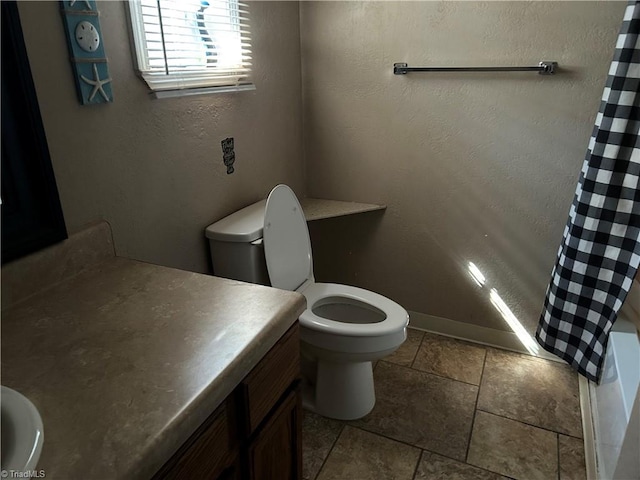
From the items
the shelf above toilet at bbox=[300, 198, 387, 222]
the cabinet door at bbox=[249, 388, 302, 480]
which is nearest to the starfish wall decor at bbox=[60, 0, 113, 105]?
the cabinet door at bbox=[249, 388, 302, 480]

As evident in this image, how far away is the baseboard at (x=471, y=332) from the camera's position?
2.30 m

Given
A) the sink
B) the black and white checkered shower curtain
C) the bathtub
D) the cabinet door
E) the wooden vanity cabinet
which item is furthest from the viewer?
the black and white checkered shower curtain

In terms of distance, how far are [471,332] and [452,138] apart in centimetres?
104

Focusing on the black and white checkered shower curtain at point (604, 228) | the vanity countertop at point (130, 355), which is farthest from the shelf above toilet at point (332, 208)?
the vanity countertop at point (130, 355)

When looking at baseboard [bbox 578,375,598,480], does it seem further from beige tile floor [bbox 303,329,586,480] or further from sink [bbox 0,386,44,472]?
sink [bbox 0,386,44,472]

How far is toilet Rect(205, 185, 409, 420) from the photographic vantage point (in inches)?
64.9

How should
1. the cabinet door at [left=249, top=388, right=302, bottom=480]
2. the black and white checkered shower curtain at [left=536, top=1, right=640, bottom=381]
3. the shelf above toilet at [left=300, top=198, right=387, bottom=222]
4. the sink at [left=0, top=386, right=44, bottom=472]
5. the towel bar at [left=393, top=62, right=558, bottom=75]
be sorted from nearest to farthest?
the sink at [left=0, top=386, right=44, bottom=472], the cabinet door at [left=249, top=388, right=302, bottom=480], the black and white checkered shower curtain at [left=536, top=1, right=640, bottom=381], the towel bar at [left=393, top=62, right=558, bottom=75], the shelf above toilet at [left=300, top=198, right=387, bottom=222]

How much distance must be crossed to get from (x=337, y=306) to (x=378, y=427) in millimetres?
526

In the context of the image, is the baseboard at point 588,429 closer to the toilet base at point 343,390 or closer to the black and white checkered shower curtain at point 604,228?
the black and white checkered shower curtain at point 604,228

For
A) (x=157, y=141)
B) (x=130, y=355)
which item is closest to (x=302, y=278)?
(x=157, y=141)

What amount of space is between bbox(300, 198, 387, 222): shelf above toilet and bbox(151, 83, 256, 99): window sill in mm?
676

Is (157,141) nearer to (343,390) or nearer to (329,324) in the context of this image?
(329,324)

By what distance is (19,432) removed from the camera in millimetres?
680

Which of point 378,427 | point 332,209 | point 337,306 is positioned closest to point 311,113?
point 332,209
